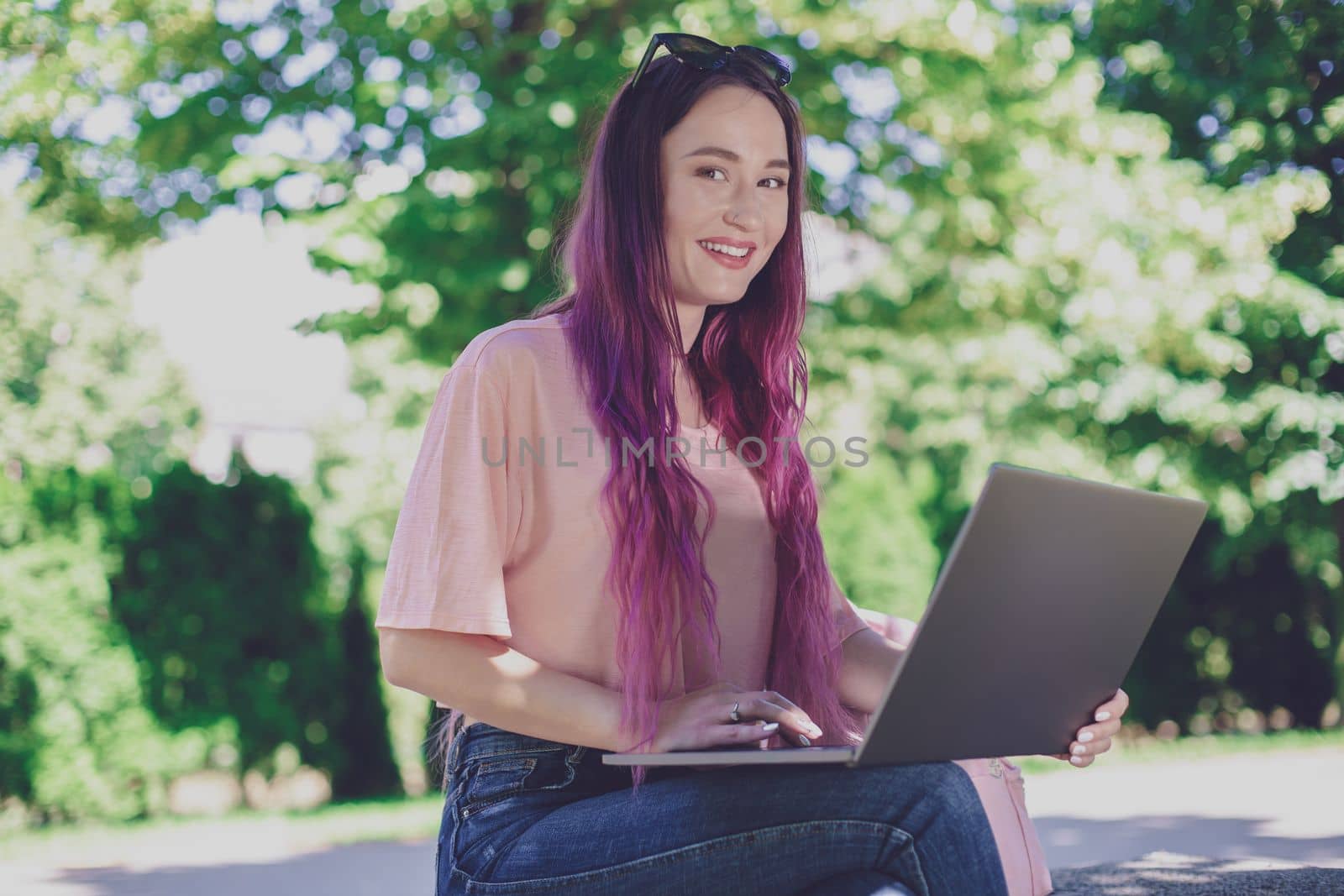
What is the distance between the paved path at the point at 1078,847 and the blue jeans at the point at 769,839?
11.4ft

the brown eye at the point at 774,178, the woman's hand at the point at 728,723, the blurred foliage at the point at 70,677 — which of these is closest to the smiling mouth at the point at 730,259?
the brown eye at the point at 774,178

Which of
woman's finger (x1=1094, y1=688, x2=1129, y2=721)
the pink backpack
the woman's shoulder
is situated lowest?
the pink backpack

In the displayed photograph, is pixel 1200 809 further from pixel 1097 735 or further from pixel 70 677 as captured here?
pixel 70 677

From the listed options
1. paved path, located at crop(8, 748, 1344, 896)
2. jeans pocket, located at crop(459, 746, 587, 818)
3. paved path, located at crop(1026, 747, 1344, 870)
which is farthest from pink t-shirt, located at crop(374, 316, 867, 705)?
paved path, located at crop(1026, 747, 1344, 870)

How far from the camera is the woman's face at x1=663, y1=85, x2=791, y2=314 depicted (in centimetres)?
201

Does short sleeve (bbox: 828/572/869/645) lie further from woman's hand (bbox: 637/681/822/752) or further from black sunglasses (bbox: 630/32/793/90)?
black sunglasses (bbox: 630/32/793/90)

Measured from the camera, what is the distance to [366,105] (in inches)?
263

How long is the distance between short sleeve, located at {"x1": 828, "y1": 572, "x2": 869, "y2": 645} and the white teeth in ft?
1.86

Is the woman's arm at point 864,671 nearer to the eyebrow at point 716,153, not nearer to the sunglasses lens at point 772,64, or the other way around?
the eyebrow at point 716,153

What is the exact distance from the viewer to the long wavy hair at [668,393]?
176 cm

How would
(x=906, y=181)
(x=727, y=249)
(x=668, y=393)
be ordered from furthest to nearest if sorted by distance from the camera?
(x=906, y=181), (x=727, y=249), (x=668, y=393)

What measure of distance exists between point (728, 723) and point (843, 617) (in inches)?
22.1

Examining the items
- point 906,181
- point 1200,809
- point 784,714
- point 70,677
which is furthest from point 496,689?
point 70,677

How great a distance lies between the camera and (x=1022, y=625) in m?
1.43
